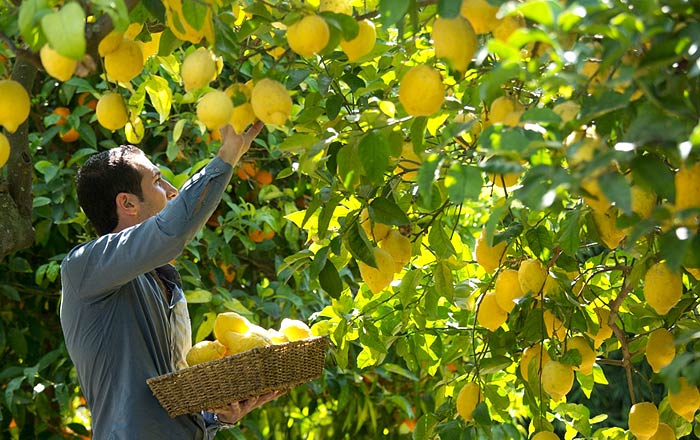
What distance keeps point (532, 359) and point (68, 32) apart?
958 mm

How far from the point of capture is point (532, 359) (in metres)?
1.71

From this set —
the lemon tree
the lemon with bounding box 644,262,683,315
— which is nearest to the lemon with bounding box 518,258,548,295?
the lemon tree

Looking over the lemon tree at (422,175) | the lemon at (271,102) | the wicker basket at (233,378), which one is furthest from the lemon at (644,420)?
the lemon at (271,102)

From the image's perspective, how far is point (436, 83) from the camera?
127 centimetres

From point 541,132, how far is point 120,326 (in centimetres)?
110

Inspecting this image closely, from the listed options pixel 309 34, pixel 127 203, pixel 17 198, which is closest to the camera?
pixel 309 34

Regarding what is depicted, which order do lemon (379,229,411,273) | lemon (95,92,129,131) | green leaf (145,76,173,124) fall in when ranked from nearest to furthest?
lemon (95,92,129,131) → lemon (379,229,411,273) → green leaf (145,76,173,124)

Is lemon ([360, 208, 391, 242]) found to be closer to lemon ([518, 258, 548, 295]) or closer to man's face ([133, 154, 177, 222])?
lemon ([518, 258, 548, 295])

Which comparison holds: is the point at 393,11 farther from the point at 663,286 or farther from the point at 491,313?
the point at 491,313

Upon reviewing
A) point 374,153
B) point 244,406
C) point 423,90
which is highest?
point 423,90

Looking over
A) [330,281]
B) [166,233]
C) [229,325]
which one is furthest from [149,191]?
[330,281]

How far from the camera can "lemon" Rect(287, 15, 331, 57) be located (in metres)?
1.22

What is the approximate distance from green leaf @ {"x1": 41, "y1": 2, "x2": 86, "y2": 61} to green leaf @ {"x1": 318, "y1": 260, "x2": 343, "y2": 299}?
2.34 feet

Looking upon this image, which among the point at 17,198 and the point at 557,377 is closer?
the point at 557,377
